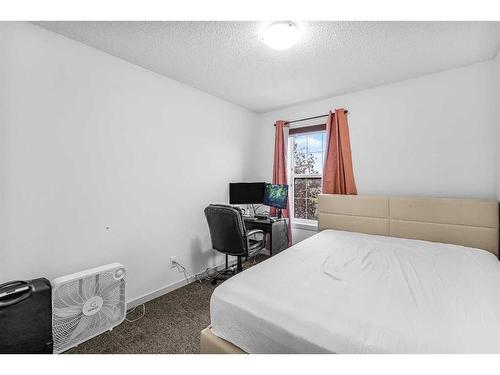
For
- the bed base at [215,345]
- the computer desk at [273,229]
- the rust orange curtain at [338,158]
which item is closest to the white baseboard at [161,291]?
the computer desk at [273,229]

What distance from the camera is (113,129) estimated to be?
2.13 m

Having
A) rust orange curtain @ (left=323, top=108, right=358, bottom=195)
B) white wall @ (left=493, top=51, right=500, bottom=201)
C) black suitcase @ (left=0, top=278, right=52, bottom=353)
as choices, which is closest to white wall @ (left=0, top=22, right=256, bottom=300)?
black suitcase @ (left=0, top=278, right=52, bottom=353)

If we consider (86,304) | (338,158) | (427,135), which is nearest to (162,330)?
(86,304)

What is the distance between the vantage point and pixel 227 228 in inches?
98.1

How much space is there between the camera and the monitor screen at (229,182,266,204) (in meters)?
3.37

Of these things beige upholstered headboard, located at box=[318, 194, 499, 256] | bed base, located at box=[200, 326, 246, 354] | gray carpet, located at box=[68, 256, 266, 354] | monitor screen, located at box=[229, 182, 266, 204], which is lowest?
gray carpet, located at box=[68, 256, 266, 354]

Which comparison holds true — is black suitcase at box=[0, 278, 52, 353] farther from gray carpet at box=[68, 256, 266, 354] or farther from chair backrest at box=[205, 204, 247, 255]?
chair backrest at box=[205, 204, 247, 255]

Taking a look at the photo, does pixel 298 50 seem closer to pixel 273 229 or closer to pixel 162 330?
pixel 273 229

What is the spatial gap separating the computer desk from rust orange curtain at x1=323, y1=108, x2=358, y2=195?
2.64ft

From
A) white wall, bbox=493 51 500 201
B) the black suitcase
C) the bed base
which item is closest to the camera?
the bed base

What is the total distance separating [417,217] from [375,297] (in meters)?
1.68
